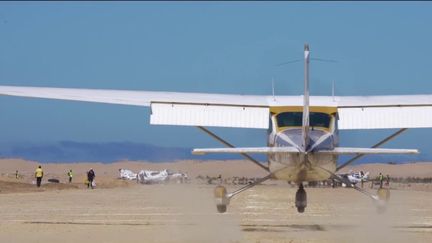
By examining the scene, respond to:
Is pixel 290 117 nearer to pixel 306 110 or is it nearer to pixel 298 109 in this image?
pixel 298 109

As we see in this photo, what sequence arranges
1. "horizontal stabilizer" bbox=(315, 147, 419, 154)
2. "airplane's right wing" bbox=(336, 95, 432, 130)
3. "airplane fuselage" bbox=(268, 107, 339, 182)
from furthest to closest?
"airplane's right wing" bbox=(336, 95, 432, 130) → "airplane fuselage" bbox=(268, 107, 339, 182) → "horizontal stabilizer" bbox=(315, 147, 419, 154)

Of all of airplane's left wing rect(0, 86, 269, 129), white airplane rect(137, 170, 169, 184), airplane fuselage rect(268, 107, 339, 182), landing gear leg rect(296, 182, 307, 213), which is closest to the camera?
airplane fuselage rect(268, 107, 339, 182)

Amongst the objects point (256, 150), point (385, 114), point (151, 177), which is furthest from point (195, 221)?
point (151, 177)

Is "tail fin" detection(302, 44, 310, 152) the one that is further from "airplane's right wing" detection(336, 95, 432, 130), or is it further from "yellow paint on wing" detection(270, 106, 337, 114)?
"airplane's right wing" detection(336, 95, 432, 130)

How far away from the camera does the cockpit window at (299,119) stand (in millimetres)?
22656

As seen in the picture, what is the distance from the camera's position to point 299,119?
2278 cm

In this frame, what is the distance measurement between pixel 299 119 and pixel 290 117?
0.90 feet

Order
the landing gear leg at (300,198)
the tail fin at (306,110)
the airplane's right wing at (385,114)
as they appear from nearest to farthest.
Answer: the tail fin at (306,110), the landing gear leg at (300,198), the airplane's right wing at (385,114)

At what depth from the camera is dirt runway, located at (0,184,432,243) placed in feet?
69.3

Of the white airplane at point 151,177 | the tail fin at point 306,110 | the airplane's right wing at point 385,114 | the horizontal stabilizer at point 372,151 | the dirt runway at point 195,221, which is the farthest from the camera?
A: the white airplane at point 151,177

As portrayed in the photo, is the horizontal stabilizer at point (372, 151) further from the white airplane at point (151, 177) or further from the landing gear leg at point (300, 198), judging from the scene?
the white airplane at point (151, 177)

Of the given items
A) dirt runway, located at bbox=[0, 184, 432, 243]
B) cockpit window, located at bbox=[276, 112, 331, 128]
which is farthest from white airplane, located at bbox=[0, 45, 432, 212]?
dirt runway, located at bbox=[0, 184, 432, 243]

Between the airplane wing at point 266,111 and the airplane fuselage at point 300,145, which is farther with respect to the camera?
the airplane wing at point 266,111

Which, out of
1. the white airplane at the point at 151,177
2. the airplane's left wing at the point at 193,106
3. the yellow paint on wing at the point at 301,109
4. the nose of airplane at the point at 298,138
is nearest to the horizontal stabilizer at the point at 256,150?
the nose of airplane at the point at 298,138
